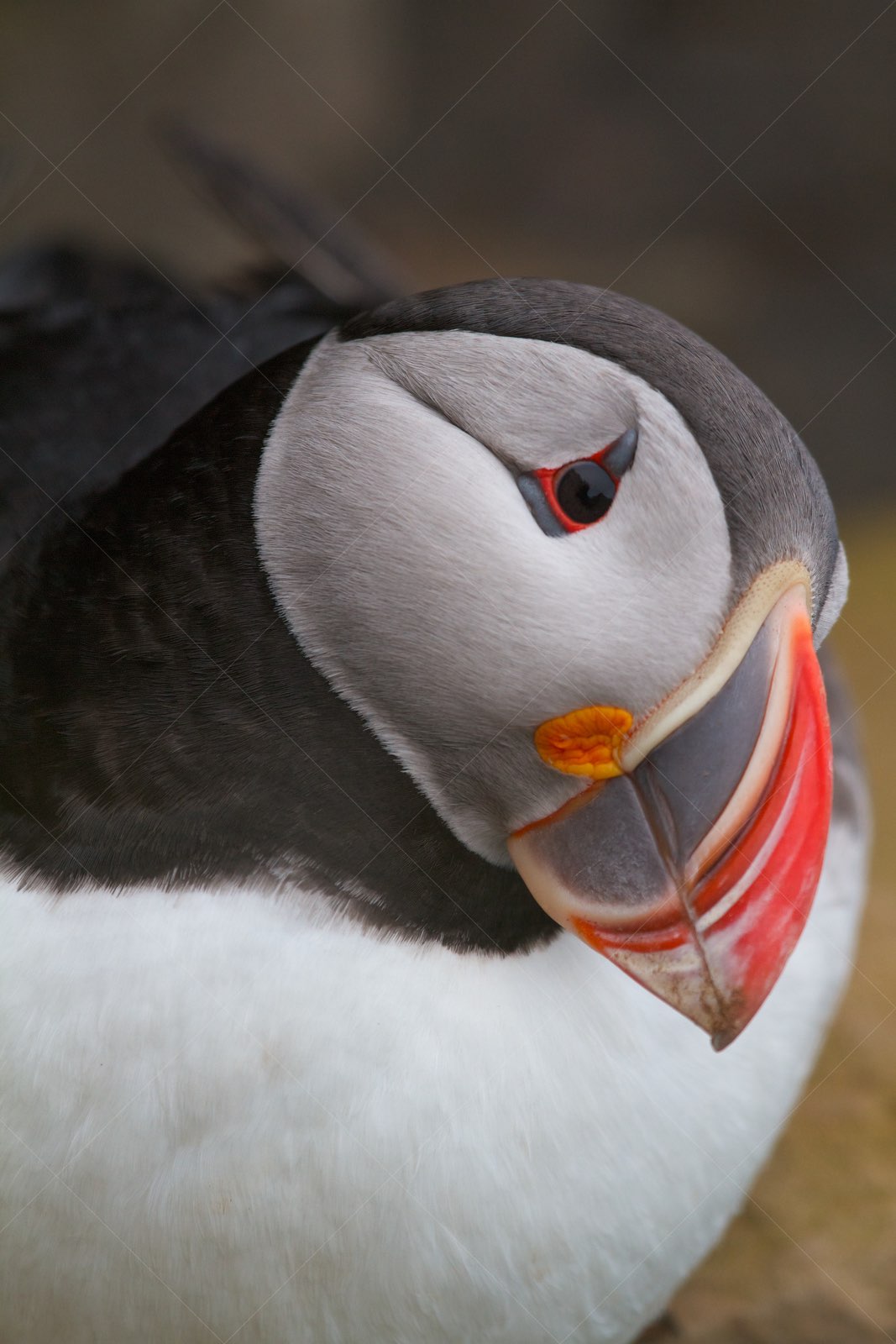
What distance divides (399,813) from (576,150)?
3.47m

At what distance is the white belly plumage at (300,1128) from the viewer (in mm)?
1284

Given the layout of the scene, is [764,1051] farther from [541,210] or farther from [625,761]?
[541,210]

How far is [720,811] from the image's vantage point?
1.18m

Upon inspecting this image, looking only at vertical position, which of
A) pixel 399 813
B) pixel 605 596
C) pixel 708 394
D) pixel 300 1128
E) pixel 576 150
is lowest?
pixel 300 1128

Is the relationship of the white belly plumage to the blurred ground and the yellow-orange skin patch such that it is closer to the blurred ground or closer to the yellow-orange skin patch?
the yellow-orange skin patch

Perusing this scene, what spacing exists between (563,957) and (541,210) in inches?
133

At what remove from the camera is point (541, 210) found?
14.0 ft

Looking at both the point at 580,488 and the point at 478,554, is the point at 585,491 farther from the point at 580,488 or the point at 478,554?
the point at 478,554

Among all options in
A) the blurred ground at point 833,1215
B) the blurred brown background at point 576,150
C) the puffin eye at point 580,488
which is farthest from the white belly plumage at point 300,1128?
the blurred brown background at point 576,150

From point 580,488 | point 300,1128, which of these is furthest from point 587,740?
point 300,1128

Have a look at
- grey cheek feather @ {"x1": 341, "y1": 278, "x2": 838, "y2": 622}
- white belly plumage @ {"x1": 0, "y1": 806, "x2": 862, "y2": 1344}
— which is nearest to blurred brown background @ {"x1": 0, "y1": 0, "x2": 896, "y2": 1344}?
white belly plumage @ {"x1": 0, "y1": 806, "x2": 862, "y2": 1344}

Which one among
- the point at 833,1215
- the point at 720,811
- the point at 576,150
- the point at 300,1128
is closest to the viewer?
the point at 720,811

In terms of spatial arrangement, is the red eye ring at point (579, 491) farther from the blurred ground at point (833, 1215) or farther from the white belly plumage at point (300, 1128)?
the blurred ground at point (833, 1215)

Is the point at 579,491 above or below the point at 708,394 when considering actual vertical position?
below
